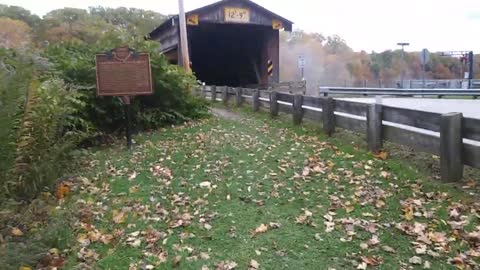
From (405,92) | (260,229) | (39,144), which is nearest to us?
(260,229)

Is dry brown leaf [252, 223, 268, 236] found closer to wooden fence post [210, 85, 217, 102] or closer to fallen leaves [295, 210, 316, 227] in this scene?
fallen leaves [295, 210, 316, 227]

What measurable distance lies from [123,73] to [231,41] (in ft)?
62.9

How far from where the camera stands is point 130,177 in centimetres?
679

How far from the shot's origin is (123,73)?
8750mm

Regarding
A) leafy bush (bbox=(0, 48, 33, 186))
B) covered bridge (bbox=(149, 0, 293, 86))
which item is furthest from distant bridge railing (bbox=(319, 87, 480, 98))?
leafy bush (bbox=(0, 48, 33, 186))

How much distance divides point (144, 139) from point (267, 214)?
18.5ft

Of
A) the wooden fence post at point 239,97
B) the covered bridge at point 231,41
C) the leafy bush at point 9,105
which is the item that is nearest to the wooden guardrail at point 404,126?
the wooden fence post at point 239,97

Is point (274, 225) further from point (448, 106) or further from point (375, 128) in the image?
point (448, 106)

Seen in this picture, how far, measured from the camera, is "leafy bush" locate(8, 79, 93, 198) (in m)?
4.99

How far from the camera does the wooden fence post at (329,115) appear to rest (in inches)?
348

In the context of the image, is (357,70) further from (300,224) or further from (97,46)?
(300,224)

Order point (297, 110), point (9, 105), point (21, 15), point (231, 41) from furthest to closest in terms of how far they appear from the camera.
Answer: point (21, 15)
point (231, 41)
point (297, 110)
point (9, 105)

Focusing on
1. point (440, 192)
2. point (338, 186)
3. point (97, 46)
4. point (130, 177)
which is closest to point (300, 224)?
point (338, 186)

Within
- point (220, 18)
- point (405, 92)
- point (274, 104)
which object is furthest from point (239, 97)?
point (405, 92)
